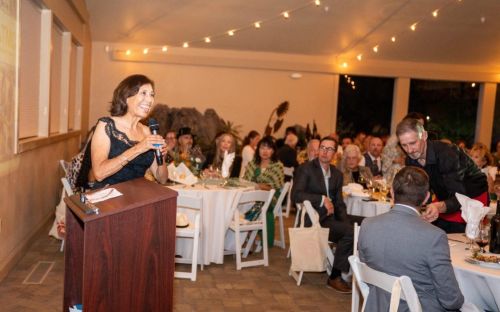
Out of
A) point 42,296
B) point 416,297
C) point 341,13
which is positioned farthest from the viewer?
point 341,13

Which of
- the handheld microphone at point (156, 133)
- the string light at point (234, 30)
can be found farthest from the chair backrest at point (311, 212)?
the string light at point (234, 30)

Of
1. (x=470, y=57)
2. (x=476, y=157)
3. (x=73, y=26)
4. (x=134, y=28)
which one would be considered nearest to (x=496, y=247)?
(x=476, y=157)

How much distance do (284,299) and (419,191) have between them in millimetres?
2342

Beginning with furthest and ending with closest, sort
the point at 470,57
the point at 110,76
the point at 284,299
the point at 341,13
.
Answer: the point at 470,57, the point at 110,76, the point at 341,13, the point at 284,299

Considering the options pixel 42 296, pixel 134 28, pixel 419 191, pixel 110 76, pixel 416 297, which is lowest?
pixel 42 296

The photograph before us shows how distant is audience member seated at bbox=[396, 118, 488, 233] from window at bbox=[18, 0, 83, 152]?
3480mm

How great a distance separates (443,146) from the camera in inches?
149

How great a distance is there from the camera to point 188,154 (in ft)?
22.6

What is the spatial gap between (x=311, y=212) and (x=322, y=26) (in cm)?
732

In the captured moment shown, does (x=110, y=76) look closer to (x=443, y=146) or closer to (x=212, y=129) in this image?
(x=212, y=129)

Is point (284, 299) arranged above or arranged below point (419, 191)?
below

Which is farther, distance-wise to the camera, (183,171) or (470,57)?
(470,57)

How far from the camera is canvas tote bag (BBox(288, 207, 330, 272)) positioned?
4.97m

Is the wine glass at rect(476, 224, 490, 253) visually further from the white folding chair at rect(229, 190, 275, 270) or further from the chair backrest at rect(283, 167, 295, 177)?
the chair backrest at rect(283, 167, 295, 177)
